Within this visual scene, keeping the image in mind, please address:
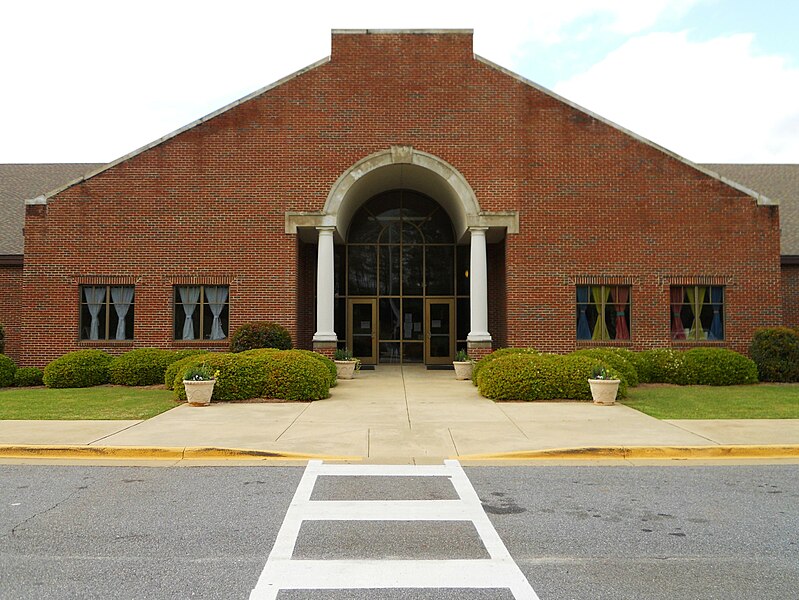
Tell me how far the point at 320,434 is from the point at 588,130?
45.2ft

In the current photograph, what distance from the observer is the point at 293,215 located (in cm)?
1936

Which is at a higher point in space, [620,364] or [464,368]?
[620,364]

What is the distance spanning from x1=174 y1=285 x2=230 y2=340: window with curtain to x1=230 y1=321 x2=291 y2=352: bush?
4.24 feet

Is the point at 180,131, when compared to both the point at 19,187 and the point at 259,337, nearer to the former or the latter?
the point at 259,337

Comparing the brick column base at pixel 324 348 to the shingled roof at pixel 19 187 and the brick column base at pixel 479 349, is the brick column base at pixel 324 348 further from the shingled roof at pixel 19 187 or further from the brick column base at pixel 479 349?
the shingled roof at pixel 19 187

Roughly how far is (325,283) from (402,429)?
964cm

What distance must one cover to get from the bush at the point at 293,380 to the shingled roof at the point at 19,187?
11.8m

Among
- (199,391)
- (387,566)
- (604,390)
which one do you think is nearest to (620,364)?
(604,390)

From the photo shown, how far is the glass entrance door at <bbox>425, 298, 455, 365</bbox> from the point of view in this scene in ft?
75.8

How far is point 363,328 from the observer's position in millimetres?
23125

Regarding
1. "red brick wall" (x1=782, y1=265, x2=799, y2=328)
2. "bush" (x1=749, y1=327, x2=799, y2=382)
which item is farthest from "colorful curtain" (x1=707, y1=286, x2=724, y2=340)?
"red brick wall" (x1=782, y1=265, x2=799, y2=328)

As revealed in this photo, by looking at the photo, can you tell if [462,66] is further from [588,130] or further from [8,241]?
[8,241]

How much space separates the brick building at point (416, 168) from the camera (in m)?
19.2

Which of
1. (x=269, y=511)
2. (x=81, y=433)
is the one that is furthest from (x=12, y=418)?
(x=269, y=511)
